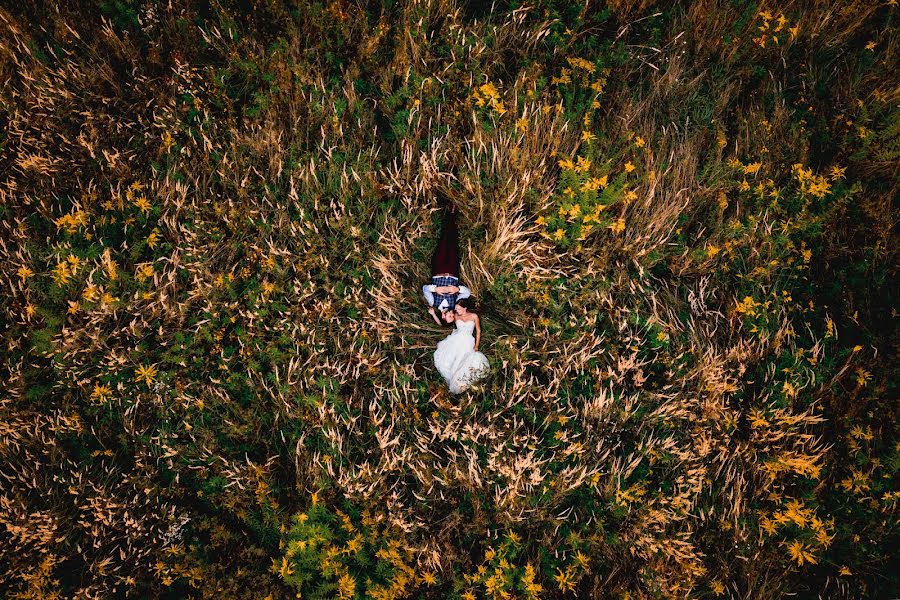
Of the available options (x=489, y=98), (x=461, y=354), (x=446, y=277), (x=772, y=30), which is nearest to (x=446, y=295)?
(x=446, y=277)

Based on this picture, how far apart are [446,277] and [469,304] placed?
0.41 m

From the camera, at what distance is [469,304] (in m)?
3.75

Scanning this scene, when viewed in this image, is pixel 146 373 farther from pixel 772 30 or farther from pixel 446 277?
pixel 772 30

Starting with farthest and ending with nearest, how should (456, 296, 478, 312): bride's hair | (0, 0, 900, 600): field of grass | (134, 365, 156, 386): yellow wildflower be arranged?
(456, 296, 478, 312): bride's hair
(134, 365, 156, 386): yellow wildflower
(0, 0, 900, 600): field of grass

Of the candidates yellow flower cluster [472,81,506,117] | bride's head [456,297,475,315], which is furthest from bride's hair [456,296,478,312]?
yellow flower cluster [472,81,506,117]

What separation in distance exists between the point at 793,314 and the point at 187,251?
5.27 metres

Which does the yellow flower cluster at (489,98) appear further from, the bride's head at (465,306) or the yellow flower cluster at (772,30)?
the yellow flower cluster at (772,30)

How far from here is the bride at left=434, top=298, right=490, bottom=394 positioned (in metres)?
3.52

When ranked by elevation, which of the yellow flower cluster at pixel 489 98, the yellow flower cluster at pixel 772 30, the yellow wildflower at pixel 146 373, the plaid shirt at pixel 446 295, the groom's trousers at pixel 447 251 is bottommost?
the yellow wildflower at pixel 146 373

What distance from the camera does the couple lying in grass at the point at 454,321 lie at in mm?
3512

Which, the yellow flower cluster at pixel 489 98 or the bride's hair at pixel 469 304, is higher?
the yellow flower cluster at pixel 489 98

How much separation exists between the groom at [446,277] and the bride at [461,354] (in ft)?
0.27

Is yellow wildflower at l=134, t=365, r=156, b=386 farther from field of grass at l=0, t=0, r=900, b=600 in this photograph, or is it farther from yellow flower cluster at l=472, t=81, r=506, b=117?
yellow flower cluster at l=472, t=81, r=506, b=117

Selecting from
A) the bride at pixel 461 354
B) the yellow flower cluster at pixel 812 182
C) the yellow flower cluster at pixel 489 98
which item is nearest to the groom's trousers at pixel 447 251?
the bride at pixel 461 354
